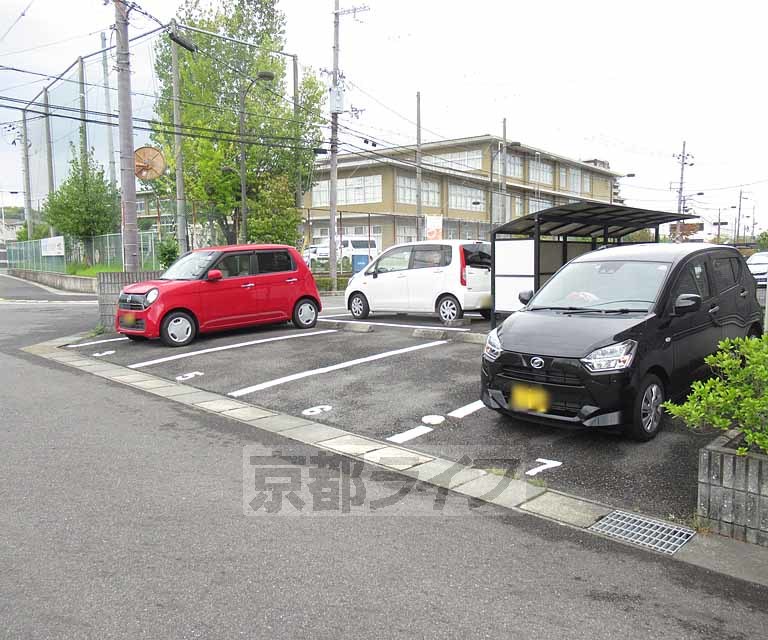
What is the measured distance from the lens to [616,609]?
3197 millimetres

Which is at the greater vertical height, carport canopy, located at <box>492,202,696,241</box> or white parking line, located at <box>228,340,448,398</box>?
carport canopy, located at <box>492,202,696,241</box>

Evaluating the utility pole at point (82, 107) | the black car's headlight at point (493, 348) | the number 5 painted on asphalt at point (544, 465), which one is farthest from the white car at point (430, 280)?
the utility pole at point (82, 107)

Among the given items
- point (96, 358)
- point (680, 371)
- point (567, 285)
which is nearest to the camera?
point (680, 371)

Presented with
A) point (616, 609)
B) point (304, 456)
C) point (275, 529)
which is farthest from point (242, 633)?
point (304, 456)

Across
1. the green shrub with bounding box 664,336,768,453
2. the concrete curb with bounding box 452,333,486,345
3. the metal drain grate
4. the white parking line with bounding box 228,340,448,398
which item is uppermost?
the green shrub with bounding box 664,336,768,453

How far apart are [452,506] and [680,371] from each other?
2.93 m

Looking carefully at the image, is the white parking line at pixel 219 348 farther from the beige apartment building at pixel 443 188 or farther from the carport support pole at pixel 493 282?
the beige apartment building at pixel 443 188

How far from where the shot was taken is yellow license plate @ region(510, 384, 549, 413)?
5555 mm

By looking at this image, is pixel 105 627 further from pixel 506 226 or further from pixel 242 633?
pixel 506 226

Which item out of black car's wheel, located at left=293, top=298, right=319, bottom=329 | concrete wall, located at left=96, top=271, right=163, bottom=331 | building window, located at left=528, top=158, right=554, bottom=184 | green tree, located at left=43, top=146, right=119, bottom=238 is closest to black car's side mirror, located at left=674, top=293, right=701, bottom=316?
black car's wheel, located at left=293, top=298, right=319, bottom=329

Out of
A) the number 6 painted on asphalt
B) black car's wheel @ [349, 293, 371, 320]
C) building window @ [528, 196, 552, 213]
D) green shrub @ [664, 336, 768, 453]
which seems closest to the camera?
green shrub @ [664, 336, 768, 453]

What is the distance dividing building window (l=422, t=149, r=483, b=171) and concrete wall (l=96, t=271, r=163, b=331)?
42277mm

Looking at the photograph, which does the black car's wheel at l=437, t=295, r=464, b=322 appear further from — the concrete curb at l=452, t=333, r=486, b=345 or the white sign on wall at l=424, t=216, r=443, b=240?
the white sign on wall at l=424, t=216, r=443, b=240

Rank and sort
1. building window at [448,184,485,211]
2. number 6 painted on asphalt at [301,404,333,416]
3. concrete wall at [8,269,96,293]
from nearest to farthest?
1. number 6 painted on asphalt at [301,404,333,416]
2. concrete wall at [8,269,96,293]
3. building window at [448,184,485,211]
